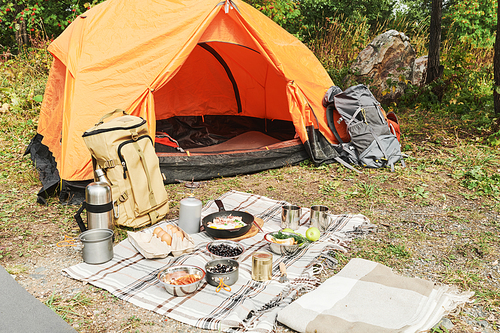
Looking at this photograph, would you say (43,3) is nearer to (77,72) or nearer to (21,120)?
(21,120)

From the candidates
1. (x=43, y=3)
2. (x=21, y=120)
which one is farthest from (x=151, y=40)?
(x=43, y=3)

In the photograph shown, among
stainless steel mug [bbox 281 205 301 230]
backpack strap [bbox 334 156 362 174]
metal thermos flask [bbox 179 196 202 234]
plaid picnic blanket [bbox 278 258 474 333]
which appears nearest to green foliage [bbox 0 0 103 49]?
backpack strap [bbox 334 156 362 174]

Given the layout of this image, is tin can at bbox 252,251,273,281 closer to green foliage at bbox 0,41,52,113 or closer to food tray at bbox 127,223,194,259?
food tray at bbox 127,223,194,259

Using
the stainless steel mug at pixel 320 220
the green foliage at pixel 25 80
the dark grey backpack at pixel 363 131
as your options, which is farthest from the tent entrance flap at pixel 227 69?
the stainless steel mug at pixel 320 220

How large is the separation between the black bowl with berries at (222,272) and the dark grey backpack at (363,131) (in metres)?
2.62

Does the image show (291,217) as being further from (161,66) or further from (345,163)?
(161,66)

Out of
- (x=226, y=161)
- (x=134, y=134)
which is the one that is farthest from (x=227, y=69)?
(x=134, y=134)

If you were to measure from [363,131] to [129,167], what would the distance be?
278 centimetres

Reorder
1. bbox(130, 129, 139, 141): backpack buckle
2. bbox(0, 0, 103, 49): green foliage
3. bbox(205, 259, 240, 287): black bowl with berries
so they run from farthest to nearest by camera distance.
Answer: bbox(0, 0, 103, 49): green foliage
bbox(130, 129, 139, 141): backpack buckle
bbox(205, 259, 240, 287): black bowl with berries

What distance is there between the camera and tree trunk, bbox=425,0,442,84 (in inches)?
263

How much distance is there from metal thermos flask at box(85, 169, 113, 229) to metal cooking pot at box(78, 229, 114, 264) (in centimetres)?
14

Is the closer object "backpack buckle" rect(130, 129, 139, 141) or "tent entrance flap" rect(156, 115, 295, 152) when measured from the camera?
"backpack buckle" rect(130, 129, 139, 141)

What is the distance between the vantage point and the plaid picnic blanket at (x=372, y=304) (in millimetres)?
1760

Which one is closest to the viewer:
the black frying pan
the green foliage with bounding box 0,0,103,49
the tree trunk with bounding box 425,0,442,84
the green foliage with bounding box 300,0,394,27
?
the black frying pan
